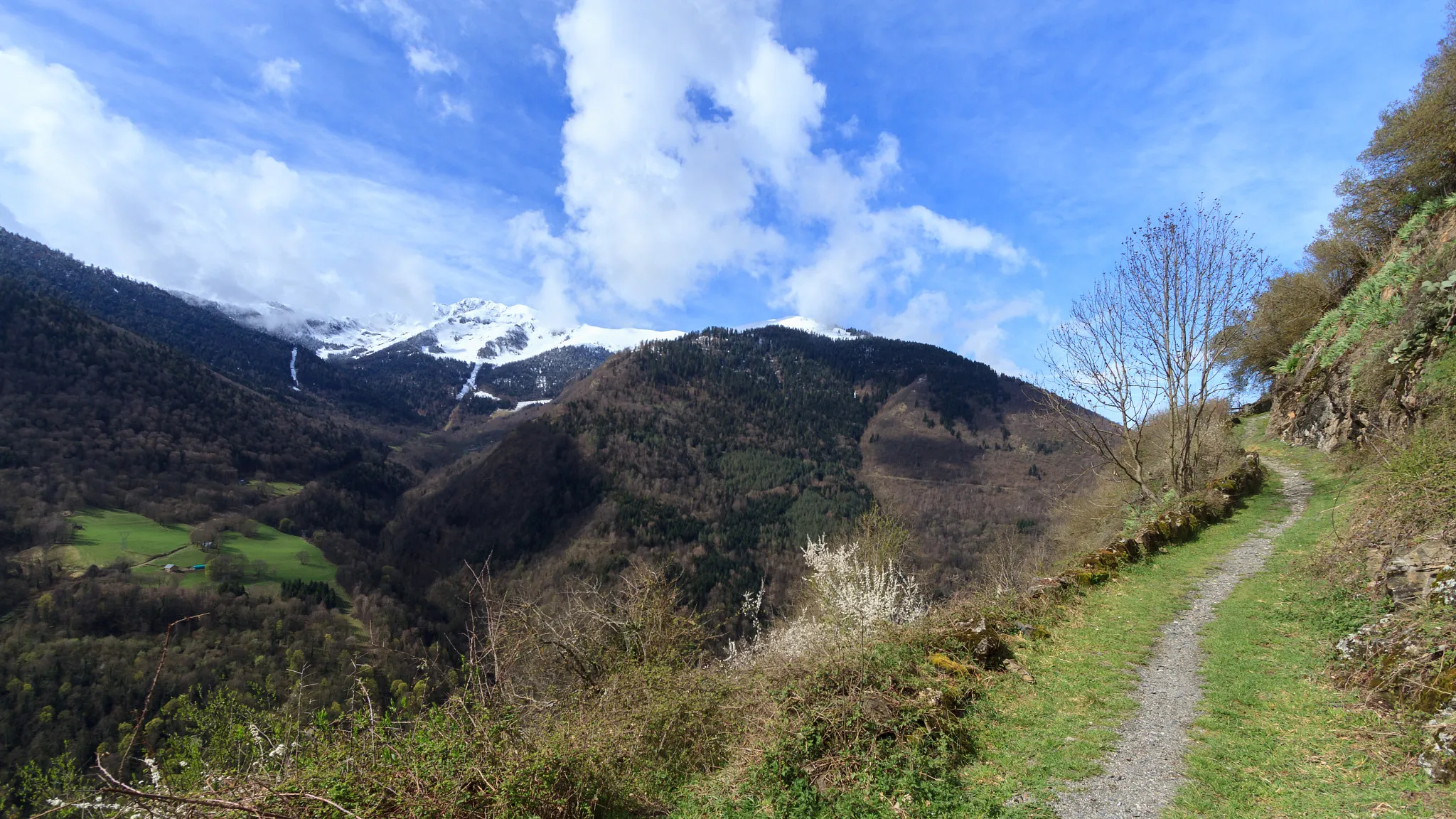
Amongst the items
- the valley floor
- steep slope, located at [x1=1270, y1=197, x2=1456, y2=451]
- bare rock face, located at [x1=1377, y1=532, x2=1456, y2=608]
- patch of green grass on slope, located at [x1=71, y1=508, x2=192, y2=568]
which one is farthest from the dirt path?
patch of green grass on slope, located at [x1=71, y1=508, x2=192, y2=568]

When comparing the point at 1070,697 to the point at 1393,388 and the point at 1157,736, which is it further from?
the point at 1393,388

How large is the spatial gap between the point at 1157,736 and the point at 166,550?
109 meters

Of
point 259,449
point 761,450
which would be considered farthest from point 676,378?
point 259,449

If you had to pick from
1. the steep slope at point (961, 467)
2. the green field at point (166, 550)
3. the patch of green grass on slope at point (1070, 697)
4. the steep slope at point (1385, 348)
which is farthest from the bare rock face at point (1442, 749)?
the green field at point (166, 550)

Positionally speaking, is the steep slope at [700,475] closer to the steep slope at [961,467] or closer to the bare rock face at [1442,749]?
the steep slope at [961,467]

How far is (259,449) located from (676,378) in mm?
108945

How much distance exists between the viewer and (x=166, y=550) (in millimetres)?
75938

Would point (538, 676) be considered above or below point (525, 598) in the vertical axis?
below

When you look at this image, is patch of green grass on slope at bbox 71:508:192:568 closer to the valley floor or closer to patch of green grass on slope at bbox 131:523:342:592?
patch of green grass on slope at bbox 131:523:342:592

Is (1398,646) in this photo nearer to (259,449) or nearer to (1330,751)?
(1330,751)

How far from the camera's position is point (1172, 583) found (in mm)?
11070

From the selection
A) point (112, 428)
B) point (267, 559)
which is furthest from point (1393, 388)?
point (112, 428)

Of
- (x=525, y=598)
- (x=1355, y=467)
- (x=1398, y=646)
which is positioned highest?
(x=1355, y=467)

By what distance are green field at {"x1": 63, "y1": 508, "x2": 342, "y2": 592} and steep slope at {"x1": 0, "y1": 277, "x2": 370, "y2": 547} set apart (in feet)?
13.7
